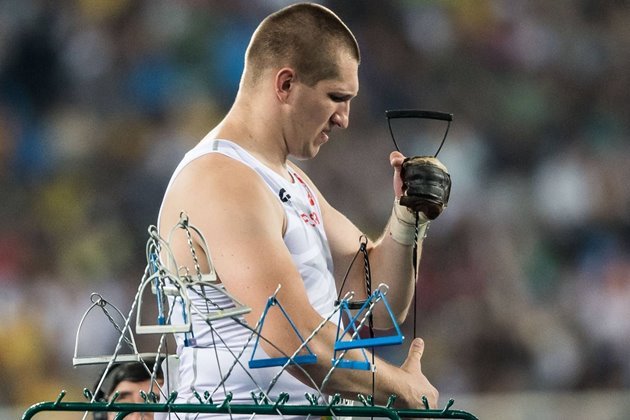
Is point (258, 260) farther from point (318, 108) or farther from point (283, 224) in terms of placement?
point (318, 108)

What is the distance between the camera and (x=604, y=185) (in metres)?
7.83

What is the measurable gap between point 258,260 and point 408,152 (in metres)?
5.11

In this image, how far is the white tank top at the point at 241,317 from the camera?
107 inches

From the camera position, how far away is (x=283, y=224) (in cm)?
292

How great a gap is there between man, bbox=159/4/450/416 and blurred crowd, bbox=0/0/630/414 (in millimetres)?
3844

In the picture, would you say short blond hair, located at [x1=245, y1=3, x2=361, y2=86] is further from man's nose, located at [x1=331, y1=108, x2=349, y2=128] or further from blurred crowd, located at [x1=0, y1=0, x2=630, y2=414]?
blurred crowd, located at [x1=0, y1=0, x2=630, y2=414]

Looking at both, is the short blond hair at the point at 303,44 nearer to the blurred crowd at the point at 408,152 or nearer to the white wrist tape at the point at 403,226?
the white wrist tape at the point at 403,226

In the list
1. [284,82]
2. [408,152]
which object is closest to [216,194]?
[284,82]

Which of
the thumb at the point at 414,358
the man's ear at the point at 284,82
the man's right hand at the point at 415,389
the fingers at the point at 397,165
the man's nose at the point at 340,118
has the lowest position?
the man's right hand at the point at 415,389

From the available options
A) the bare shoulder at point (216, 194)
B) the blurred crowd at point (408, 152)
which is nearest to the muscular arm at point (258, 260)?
the bare shoulder at point (216, 194)

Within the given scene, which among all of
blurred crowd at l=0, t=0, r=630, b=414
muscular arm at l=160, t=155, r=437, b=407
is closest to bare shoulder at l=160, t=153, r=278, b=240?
muscular arm at l=160, t=155, r=437, b=407

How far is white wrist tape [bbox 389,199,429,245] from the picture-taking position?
3258 millimetres

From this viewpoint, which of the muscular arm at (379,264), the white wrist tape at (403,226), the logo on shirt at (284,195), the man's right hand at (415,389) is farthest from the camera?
the muscular arm at (379,264)

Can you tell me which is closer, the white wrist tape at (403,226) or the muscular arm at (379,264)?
the white wrist tape at (403,226)
